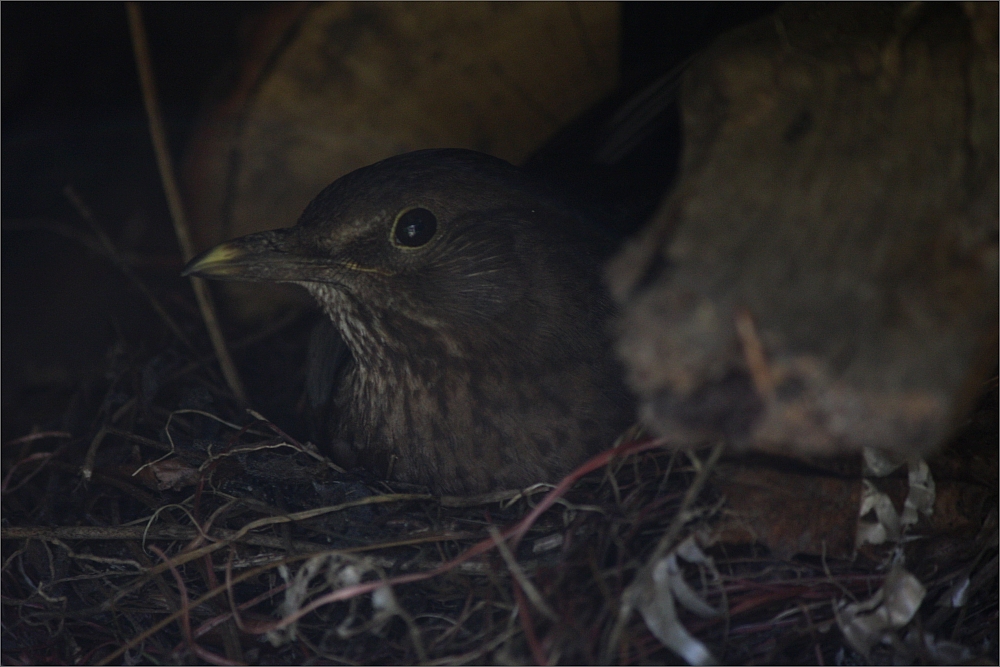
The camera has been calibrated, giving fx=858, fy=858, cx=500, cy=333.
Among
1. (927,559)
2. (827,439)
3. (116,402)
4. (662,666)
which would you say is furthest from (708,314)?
(116,402)

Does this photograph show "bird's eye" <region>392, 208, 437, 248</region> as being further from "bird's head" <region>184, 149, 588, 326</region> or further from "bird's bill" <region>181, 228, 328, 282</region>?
"bird's bill" <region>181, 228, 328, 282</region>

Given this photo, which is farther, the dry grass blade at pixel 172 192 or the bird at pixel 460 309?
the dry grass blade at pixel 172 192

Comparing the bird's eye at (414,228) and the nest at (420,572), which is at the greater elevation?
the bird's eye at (414,228)

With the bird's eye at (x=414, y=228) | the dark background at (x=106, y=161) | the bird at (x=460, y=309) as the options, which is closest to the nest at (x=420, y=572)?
the bird at (x=460, y=309)

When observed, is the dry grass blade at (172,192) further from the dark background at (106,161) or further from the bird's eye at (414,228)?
the bird's eye at (414,228)

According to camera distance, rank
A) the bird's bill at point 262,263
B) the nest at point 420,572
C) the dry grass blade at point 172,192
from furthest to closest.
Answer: the dry grass blade at point 172,192 < the bird's bill at point 262,263 < the nest at point 420,572

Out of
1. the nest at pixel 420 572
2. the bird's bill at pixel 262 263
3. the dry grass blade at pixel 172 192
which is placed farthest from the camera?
the dry grass blade at pixel 172 192

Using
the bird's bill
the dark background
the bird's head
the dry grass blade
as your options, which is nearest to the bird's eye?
the bird's head
